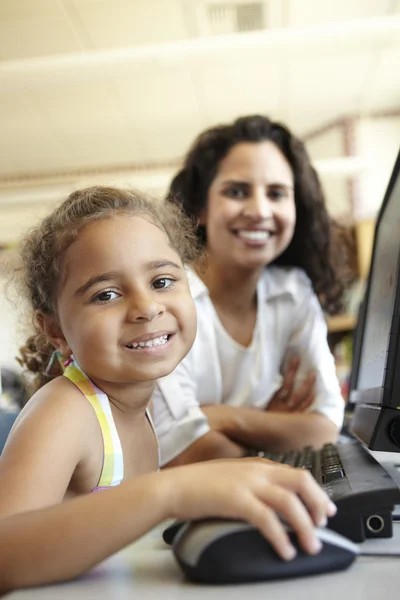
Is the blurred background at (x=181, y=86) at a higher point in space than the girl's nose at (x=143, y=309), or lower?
higher

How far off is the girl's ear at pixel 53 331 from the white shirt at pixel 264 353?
0.39 m

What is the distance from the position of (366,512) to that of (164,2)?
3340 mm

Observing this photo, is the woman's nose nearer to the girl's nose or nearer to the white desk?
the girl's nose

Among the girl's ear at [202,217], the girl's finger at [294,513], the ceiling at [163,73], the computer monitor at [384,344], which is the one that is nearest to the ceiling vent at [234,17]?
the ceiling at [163,73]

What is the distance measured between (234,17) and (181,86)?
0.93 m

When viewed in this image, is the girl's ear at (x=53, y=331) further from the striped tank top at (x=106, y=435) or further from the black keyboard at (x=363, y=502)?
the black keyboard at (x=363, y=502)

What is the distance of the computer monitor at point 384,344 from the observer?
67cm

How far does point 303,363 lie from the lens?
1.40 metres

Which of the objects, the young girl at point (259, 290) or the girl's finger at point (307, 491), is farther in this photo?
the young girl at point (259, 290)

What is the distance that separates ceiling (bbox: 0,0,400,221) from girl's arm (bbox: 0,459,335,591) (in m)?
1.85

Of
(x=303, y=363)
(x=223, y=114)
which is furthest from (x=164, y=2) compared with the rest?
(x=303, y=363)

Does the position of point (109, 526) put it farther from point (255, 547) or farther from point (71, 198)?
point (71, 198)

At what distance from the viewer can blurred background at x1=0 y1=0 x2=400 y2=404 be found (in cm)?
213

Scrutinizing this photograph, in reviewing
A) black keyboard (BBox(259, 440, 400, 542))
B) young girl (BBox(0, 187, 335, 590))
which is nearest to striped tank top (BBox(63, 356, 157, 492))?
young girl (BBox(0, 187, 335, 590))
